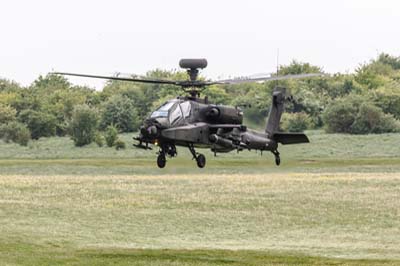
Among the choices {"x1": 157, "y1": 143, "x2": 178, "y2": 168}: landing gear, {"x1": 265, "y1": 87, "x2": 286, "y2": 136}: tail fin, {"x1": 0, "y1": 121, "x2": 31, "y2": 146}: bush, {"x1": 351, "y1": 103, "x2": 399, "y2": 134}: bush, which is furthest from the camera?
{"x1": 0, "y1": 121, "x2": 31, "y2": 146}: bush

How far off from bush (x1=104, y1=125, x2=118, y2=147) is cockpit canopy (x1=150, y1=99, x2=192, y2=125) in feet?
273

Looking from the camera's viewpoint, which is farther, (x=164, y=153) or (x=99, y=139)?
(x=99, y=139)

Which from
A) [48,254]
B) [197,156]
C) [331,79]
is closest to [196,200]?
[331,79]

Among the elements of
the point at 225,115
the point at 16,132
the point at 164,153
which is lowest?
the point at 164,153

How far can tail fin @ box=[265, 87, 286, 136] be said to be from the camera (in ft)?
186

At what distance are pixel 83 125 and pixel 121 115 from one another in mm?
23870

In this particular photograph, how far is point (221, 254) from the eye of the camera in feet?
261

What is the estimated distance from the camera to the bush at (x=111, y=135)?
135350 millimetres

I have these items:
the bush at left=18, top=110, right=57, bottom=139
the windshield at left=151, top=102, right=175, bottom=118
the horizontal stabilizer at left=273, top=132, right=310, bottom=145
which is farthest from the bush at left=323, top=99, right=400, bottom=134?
the windshield at left=151, top=102, right=175, bottom=118

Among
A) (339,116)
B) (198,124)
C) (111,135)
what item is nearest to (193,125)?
(198,124)

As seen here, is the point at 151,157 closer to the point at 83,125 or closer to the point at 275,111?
the point at 83,125

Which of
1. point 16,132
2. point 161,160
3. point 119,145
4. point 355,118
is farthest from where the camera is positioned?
point 16,132

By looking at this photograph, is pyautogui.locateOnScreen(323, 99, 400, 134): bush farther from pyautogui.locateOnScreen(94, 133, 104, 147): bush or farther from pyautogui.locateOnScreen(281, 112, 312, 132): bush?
pyautogui.locateOnScreen(94, 133, 104, 147): bush

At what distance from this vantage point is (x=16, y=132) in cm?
15512
